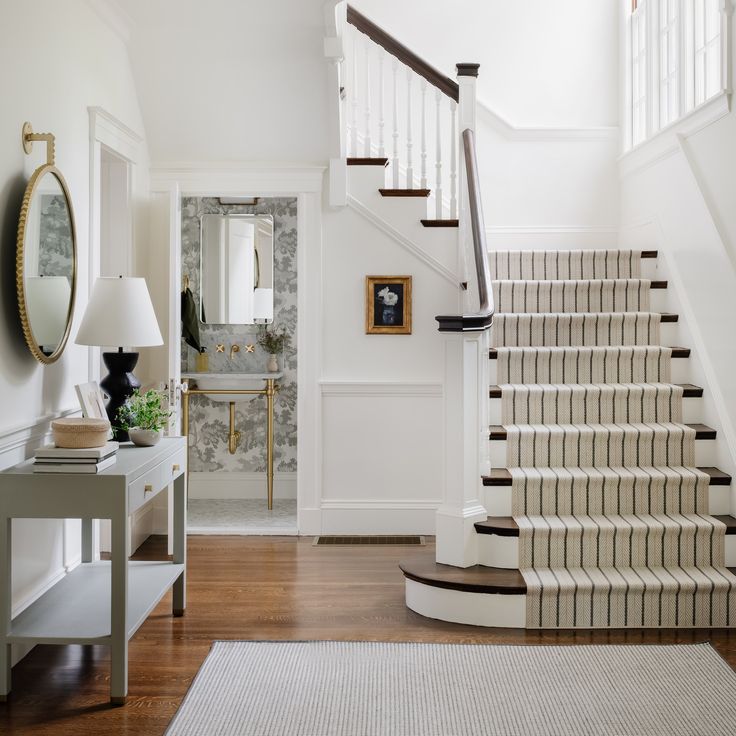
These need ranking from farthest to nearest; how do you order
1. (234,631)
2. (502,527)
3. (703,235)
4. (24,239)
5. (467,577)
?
1. (703,235)
2. (502,527)
3. (467,577)
4. (234,631)
5. (24,239)

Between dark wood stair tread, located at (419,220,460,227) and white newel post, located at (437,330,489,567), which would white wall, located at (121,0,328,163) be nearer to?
dark wood stair tread, located at (419,220,460,227)

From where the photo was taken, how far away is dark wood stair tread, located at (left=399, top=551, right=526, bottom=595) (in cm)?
347

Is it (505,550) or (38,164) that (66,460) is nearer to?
(38,164)

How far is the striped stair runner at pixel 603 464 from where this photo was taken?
349cm

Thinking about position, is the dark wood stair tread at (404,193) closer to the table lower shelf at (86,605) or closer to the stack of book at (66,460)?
the table lower shelf at (86,605)

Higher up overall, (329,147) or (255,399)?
(329,147)

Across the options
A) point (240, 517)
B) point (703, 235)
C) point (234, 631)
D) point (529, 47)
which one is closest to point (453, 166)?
point (703, 235)

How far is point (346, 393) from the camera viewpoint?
5090mm

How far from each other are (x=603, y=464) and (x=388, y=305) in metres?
1.61

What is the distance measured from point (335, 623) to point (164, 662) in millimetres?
738

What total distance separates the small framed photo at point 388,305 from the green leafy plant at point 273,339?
1.32 meters

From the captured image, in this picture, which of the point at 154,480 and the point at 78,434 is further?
the point at 154,480

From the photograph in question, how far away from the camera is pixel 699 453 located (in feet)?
13.6

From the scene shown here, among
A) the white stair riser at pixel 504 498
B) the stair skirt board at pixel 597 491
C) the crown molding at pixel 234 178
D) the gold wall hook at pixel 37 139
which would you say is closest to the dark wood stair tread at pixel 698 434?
the stair skirt board at pixel 597 491
